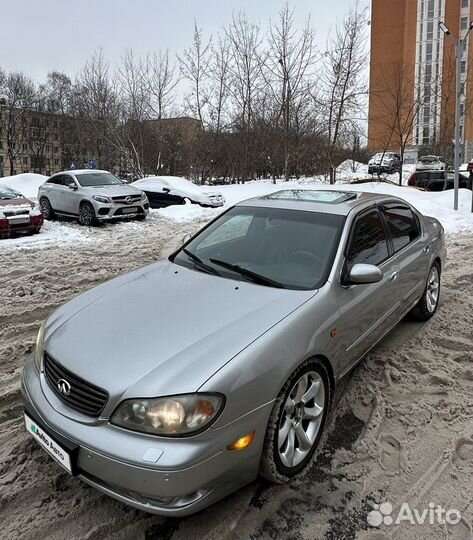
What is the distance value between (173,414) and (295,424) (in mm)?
840

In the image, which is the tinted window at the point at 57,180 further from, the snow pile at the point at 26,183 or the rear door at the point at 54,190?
the snow pile at the point at 26,183

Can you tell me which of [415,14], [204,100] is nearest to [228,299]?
[204,100]

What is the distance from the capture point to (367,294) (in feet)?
11.0

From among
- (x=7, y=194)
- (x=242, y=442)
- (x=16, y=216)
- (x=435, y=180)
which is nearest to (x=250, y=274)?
(x=242, y=442)

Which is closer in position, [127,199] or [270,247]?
[270,247]

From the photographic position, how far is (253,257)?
11.3 feet

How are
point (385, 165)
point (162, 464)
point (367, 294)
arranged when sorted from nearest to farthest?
point (162, 464) → point (367, 294) → point (385, 165)

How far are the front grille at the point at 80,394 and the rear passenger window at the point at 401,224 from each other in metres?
2.86

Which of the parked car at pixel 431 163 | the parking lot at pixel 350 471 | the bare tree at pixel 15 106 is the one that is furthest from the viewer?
the bare tree at pixel 15 106

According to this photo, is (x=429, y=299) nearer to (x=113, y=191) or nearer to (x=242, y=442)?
(x=242, y=442)

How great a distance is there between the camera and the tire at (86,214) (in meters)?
12.7

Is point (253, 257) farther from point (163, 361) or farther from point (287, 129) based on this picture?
point (287, 129)

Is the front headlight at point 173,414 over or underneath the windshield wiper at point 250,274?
underneath

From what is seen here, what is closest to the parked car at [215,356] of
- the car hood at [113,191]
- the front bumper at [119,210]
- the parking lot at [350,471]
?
the parking lot at [350,471]
